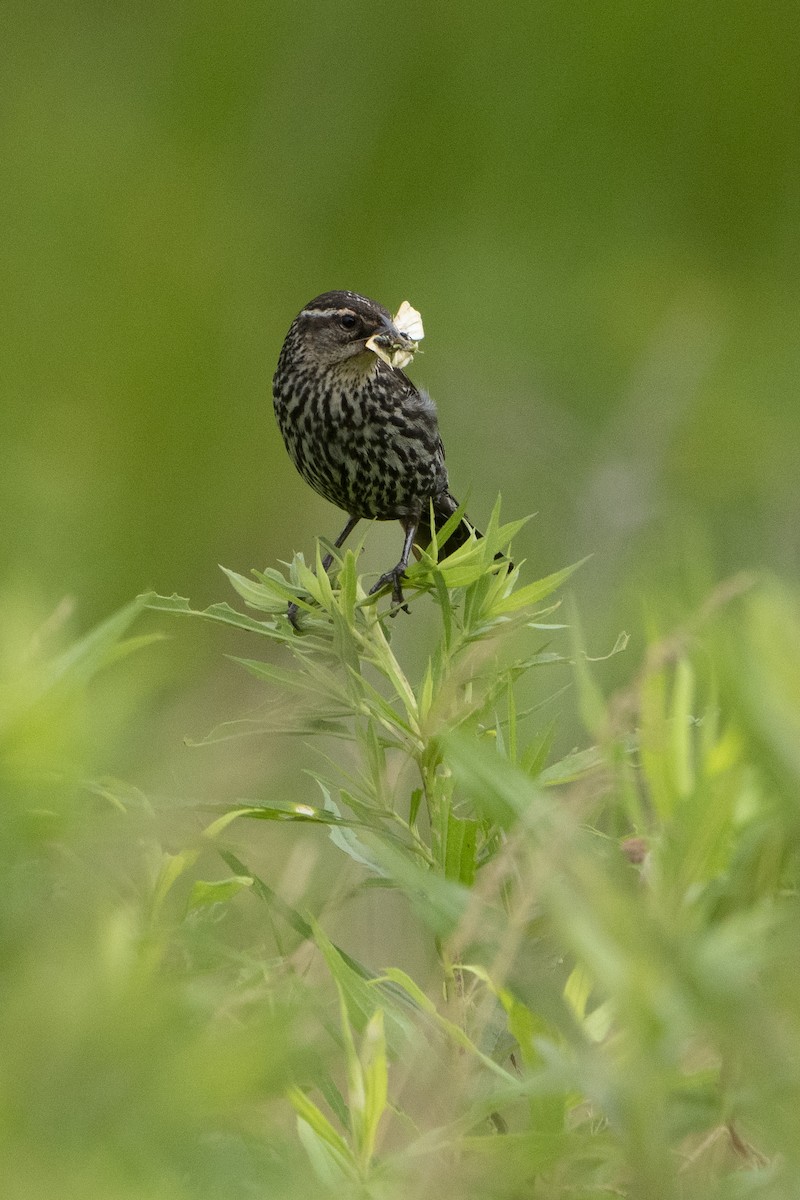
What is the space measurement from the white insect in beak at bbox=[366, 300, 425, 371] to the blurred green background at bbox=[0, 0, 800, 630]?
0.22 ft

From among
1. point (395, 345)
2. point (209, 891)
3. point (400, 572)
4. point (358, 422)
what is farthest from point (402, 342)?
point (209, 891)

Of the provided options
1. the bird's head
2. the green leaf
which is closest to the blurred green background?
the bird's head

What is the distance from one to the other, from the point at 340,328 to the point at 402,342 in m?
0.26

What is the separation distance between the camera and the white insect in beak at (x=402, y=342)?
170cm

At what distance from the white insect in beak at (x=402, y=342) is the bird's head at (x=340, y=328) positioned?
30 millimetres

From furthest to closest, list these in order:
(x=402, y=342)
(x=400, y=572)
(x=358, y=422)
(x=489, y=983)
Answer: (x=358, y=422), (x=402, y=342), (x=400, y=572), (x=489, y=983)

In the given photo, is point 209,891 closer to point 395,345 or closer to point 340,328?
point 395,345

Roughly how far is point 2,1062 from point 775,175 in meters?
1.62

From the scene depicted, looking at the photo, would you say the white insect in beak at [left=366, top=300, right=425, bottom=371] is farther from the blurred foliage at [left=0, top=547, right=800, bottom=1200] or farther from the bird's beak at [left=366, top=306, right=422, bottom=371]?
the blurred foliage at [left=0, top=547, right=800, bottom=1200]

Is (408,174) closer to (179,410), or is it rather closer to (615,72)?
(615,72)

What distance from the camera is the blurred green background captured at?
1384 mm

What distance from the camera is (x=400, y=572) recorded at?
2.67 ft

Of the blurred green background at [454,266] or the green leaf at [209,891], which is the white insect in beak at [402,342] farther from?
the green leaf at [209,891]

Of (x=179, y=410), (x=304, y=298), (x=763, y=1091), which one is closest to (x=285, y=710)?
(x=763, y=1091)
